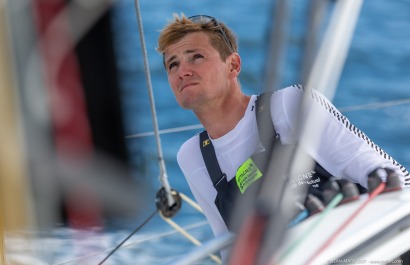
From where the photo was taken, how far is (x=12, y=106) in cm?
60

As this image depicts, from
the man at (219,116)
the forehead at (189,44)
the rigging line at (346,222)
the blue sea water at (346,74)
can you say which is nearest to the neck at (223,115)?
the man at (219,116)

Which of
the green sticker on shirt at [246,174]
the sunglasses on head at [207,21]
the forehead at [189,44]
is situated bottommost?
the green sticker on shirt at [246,174]

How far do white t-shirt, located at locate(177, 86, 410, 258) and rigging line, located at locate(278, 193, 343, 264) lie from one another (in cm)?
13

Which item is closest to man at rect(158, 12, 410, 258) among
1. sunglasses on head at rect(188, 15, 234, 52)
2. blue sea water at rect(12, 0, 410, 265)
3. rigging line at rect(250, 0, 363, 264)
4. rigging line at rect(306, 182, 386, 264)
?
sunglasses on head at rect(188, 15, 234, 52)

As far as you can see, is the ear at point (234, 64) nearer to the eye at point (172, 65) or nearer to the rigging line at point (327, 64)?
the eye at point (172, 65)

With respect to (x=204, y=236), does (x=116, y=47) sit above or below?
above

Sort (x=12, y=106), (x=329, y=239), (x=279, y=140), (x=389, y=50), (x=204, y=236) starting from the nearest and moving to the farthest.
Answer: (x=12, y=106) < (x=279, y=140) < (x=329, y=239) < (x=204, y=236) < (x=389, y=50)

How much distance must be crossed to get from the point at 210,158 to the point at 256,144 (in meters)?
0.20

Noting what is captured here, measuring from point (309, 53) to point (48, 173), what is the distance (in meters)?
0.22

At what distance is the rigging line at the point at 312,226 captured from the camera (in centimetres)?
82

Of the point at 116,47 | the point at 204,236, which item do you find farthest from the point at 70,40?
the point at 204,236

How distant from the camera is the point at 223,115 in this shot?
1385 mm

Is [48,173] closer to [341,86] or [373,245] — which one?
[373,245]

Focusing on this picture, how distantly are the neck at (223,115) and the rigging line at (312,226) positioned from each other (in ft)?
1.16
